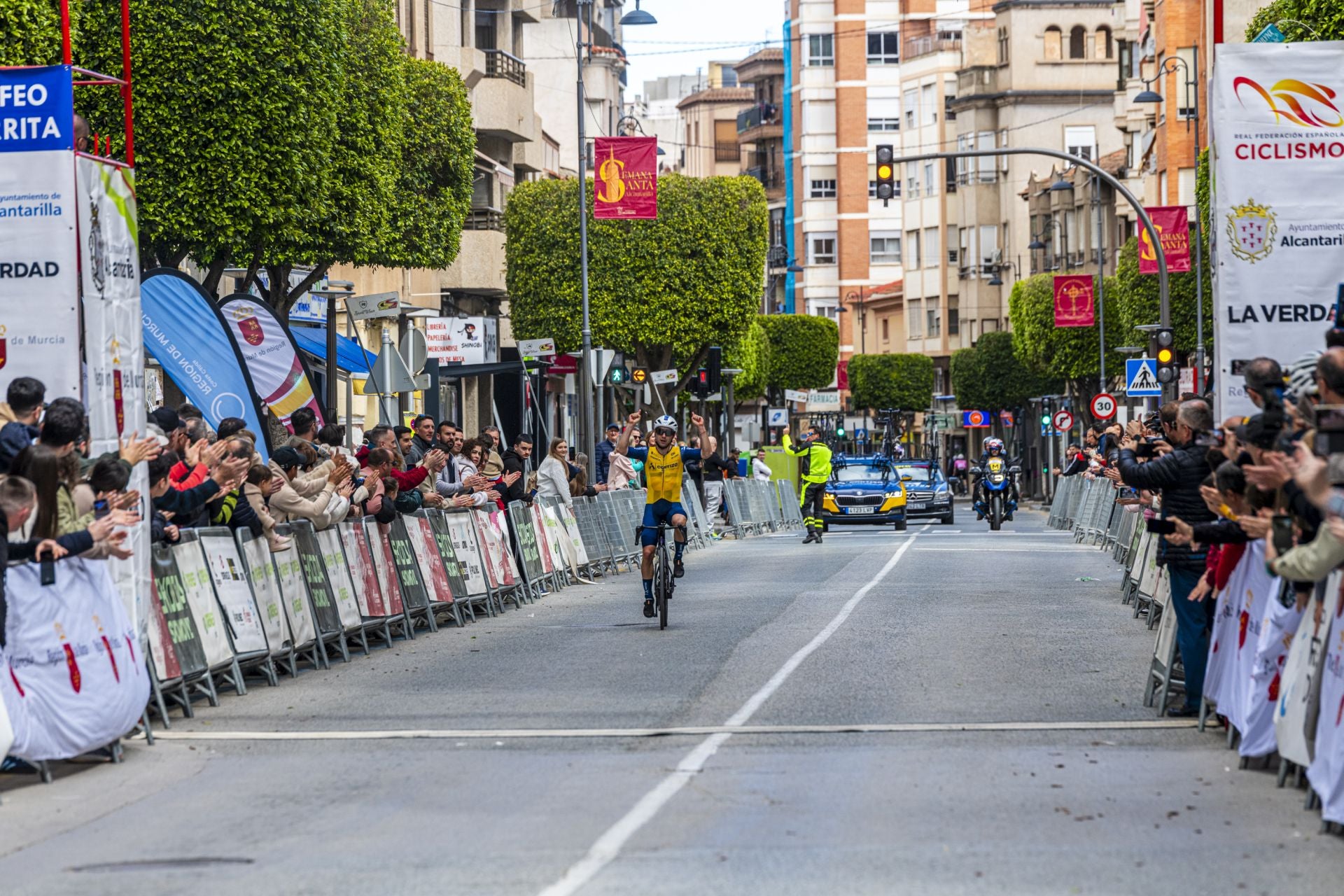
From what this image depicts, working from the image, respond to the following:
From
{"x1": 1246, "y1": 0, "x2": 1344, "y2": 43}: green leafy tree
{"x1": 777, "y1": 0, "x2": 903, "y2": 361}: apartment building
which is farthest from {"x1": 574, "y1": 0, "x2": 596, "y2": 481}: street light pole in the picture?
{"x1": 777, "y1": 0, "x2": 903, "y2": 361}: apartment building

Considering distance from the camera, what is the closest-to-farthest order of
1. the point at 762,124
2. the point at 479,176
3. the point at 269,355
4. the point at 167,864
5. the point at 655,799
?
the point at 167,864 → the point at 655,799 → the point at 269,355 → the point at 479,176 → the point at 762,124

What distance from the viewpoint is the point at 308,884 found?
805cm

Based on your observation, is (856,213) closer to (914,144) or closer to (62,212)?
(914,144)

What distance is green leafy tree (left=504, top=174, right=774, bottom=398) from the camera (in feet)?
184

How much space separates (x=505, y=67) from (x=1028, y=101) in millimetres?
49210

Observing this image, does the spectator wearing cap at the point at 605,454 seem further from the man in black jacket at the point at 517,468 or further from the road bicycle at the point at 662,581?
the road bicycle at the point at 662,581

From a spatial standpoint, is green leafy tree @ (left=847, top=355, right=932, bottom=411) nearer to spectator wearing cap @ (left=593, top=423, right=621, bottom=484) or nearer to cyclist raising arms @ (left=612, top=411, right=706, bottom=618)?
spectator wearing cap @ (left=593, top=423, right=621, bottom=484)

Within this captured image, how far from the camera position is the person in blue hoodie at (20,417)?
39.6 feet

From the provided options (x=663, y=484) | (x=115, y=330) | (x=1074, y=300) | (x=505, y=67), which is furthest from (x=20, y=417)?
(x=1074, y=300)

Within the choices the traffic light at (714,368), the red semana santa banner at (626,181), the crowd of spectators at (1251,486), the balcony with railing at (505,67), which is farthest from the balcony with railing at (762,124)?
the crowd of spectators at (1251,486)

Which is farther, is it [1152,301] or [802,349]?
[802,349]

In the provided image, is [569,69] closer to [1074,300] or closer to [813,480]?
[1074,300]

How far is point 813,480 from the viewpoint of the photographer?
39281 millimetres

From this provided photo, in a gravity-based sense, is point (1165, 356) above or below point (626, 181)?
below
